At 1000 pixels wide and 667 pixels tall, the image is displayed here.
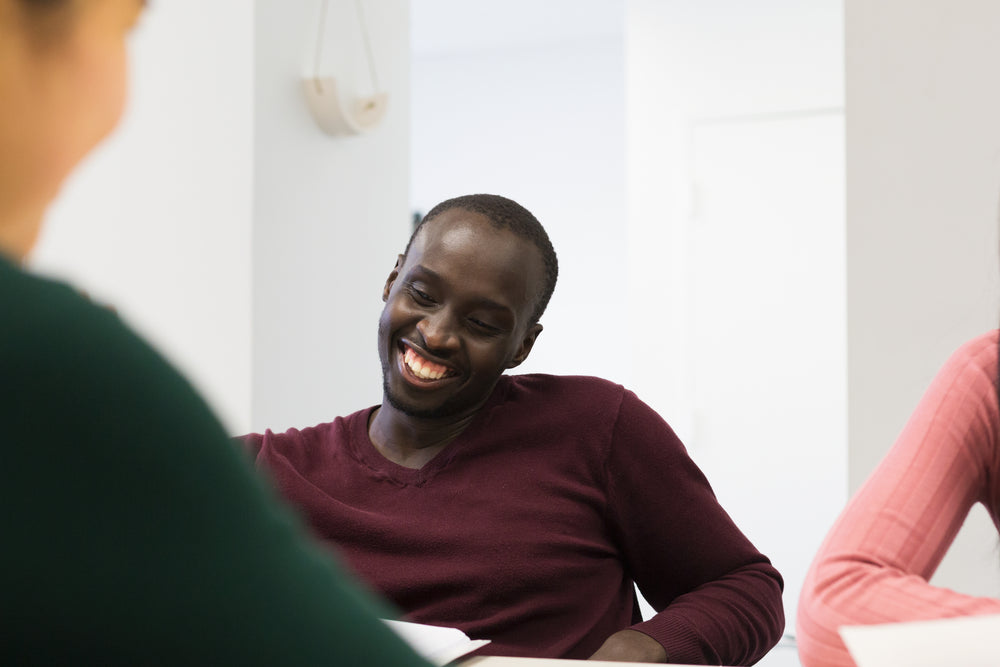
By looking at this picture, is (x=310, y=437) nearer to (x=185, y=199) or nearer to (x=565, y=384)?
(x=565, y=384)

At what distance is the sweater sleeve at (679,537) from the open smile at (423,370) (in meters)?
0.24

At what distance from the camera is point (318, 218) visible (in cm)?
280

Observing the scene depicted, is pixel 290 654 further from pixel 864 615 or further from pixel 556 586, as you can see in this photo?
pixel 556 586

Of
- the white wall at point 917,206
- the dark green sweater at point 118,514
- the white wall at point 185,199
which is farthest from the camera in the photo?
A: the white wall at point 185,199

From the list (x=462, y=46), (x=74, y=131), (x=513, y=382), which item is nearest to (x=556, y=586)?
(x=513, y=382)

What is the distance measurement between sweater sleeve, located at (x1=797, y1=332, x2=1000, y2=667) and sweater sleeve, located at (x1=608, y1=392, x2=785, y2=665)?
0.88ft

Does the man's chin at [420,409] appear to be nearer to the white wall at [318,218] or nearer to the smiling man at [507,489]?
the smiling man at [507,489]

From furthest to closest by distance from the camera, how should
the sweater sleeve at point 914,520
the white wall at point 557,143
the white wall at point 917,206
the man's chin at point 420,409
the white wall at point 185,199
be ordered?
the white wall at point 557,143 → the white wall at point 185,199 → the white wall at point 917,206 → the man's chin at point 420,409 → the sweater sleeve at point 914,520

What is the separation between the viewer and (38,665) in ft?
1.01

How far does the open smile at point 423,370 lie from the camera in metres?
1.36

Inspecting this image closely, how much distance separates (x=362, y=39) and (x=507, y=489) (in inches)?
79.0

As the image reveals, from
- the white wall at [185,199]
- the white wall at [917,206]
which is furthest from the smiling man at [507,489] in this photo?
the white wall at [185,199]

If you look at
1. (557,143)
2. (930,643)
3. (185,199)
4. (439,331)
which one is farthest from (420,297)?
(557,143)

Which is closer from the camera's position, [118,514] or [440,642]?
[118,514]
